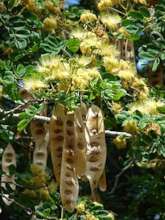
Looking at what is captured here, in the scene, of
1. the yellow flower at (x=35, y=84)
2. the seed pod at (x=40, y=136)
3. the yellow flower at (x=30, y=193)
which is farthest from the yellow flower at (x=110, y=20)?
the yellow flower at (x=30, y=193)

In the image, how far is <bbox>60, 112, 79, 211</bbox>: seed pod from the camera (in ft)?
9.53

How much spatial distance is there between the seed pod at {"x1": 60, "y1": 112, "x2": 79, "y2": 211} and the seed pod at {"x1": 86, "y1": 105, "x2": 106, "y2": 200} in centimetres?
11

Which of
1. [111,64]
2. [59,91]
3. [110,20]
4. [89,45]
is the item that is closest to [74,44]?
[89,45]

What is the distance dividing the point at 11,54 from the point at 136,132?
2.78ft

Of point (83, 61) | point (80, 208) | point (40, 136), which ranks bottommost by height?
point (80, 208)

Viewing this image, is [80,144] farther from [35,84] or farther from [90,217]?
[90,217]

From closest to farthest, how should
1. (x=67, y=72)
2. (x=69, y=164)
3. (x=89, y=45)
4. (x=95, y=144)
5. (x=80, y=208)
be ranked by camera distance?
1. (x=67, y=72)
2. (x=69, y=164)
3. (x=95, y=144)
4. (x=89, y=45)
5. (x=80, y=208)

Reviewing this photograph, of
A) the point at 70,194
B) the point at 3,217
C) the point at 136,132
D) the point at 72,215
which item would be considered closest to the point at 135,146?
the point at 136,132

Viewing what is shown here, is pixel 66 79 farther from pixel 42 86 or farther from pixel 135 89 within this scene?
pixel 135 89

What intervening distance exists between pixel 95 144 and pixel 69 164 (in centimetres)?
→ 18

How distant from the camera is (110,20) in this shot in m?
3.54

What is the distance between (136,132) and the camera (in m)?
3.45

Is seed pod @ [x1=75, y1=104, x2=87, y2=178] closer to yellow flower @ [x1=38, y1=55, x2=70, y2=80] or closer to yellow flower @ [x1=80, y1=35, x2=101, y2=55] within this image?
yellow flower @ [x1=38, y1=55, x2=70, y2=80]

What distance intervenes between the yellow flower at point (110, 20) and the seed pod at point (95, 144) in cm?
63
